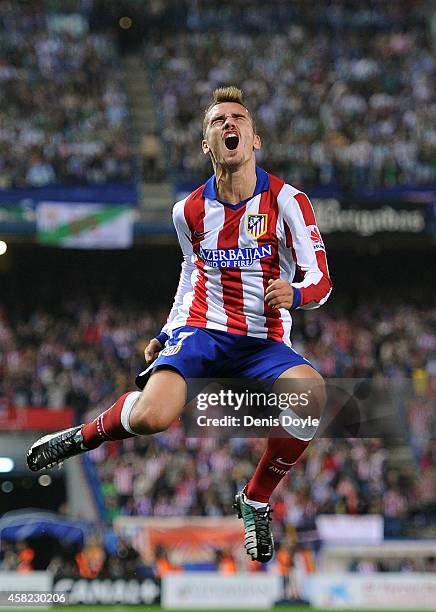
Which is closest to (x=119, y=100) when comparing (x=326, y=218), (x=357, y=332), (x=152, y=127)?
(x=152, y=127)

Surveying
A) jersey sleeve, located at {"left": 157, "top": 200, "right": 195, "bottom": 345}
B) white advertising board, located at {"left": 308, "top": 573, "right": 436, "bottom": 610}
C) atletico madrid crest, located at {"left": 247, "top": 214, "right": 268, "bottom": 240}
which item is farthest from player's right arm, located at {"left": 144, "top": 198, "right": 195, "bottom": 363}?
white advertising board, located at {"left": 308, "top": 573, "right": 436, "bottom": 610}

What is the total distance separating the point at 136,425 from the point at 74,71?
19213mm

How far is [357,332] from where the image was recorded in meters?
22.8

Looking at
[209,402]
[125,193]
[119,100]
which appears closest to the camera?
[209,402]

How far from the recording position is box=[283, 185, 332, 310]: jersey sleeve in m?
6.33

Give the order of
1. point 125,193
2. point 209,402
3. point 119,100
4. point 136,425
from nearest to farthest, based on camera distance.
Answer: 1. point 136,425
2. point 209,402
3. point 125,193
4. point 119,100

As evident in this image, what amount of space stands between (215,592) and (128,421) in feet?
28.6

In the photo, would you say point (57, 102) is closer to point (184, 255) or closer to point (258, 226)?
point (184, 255)

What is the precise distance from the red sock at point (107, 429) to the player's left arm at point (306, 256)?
1260 mm

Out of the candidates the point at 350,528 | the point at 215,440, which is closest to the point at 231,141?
the point at 350,528

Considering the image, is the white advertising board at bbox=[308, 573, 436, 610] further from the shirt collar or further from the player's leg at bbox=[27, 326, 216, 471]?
the shirt collar

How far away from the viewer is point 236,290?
676 centimetres

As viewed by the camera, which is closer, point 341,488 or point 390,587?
point 390,587

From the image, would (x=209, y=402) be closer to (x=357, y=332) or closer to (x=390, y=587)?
(x=390, y=587)
